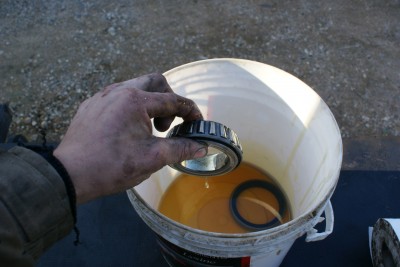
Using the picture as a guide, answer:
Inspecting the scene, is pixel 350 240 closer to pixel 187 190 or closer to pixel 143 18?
pixel 187 190

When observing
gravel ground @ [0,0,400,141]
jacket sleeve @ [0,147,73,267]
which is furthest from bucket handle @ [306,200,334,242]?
gravel ground @ [0,0,400,141]

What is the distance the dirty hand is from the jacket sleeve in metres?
0.03

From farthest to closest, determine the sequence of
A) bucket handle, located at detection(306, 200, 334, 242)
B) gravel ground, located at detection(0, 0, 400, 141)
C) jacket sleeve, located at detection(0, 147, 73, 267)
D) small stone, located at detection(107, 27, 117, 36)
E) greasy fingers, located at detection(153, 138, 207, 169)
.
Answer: small stone, located at detection(107, 27, 117, 36), gravel ground, located at detection(0, 0, 400, 141), bucket handle, located at detection(306, 200, 334, 242), greasy fingers, located at detection(153, 138, 207, 169), jacket sleeve, located at detection(0, 147, 73, 267)

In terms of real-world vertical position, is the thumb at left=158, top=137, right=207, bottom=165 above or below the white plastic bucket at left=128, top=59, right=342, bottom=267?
above

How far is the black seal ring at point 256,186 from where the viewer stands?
3.10 feet

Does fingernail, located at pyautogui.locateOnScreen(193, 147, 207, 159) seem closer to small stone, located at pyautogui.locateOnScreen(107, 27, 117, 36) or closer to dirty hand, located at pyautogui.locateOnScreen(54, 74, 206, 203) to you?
dirty hand, located at pyautogui.locateOnScreen(54, 74, 206, 203)

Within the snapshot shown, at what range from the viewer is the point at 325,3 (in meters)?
1.69

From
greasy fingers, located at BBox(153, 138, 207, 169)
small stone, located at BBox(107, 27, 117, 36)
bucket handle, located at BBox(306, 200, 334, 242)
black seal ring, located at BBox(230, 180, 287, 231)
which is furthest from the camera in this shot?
small stone, located at BBox(107, 27, 117, 36)

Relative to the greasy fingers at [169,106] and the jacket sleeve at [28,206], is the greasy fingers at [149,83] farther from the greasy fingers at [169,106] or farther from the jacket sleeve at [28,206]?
the jacket sleeve at [28,206]

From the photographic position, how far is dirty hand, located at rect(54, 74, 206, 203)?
1.64 ft

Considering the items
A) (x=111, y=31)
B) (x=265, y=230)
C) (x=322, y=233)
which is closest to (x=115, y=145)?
(x=265, y=230)

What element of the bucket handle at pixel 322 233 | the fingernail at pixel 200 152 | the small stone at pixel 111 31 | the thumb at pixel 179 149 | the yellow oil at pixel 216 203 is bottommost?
the yellow oil at pixel 216 203

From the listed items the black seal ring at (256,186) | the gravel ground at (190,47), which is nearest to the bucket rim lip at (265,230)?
the black seal ring at (256,186)

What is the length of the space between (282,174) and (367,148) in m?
0.36
